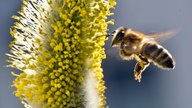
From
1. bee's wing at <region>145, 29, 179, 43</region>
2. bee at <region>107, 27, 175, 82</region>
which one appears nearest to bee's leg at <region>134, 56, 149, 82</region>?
bee at <region>107, 27, 175, 82</region>

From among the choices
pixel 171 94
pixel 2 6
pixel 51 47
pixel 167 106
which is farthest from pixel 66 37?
pixel 171 94

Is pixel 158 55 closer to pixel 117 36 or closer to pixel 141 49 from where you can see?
pixel 141 49

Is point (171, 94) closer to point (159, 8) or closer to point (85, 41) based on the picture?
point (159, 8)

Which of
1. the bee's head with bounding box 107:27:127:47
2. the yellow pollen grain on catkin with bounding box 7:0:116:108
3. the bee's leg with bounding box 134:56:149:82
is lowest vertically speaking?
the yellow pollen grain on catkin with bounding box 7:0:116:108

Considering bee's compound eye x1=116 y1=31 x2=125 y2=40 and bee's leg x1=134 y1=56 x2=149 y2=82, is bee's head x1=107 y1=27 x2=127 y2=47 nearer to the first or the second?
bee's compound eye x1=116 y1=31 x2=125 y2=40

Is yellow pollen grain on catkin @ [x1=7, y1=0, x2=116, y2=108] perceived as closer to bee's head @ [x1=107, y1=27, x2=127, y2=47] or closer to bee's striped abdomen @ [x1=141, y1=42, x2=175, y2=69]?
bee's head @ [x1=107, y1=27, x2=127, y2=47]

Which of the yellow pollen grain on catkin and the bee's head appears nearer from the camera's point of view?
the yellow pollen grain on catkin

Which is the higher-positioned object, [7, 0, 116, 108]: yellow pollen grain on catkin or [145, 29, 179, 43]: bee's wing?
[145, 29, 179, 43]: bee's wing
